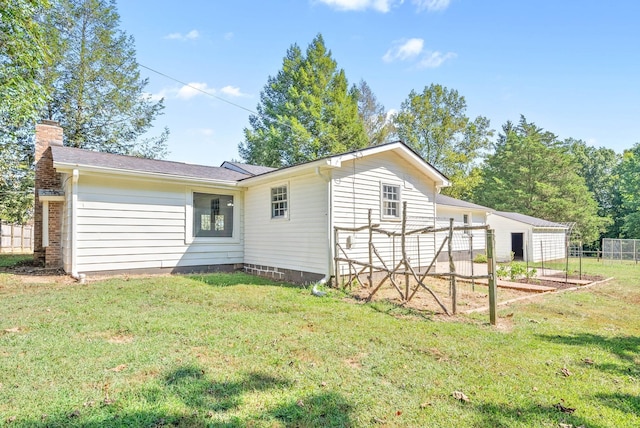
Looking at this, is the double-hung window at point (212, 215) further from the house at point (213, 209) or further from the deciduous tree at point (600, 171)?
the deciduous tree at point (600, 171)

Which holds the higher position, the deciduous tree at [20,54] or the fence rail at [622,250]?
the deciduous tree at [20,54]

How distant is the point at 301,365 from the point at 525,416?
2.15m

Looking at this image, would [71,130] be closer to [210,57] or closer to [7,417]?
[210,57]

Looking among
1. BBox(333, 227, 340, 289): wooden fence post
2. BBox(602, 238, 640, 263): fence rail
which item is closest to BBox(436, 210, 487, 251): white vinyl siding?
BBox(602, 238, 640, 263): fence rail

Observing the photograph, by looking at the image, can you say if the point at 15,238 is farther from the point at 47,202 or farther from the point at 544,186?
the point at 544,186

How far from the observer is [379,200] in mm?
9680

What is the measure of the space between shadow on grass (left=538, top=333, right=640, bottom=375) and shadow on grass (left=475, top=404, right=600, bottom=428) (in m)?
1.59

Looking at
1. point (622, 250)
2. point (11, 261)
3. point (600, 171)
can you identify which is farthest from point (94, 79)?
point (600, 171)

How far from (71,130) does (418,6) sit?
21231 mm

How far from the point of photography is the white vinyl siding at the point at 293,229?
27.9 ft

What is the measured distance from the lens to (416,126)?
3011 cm

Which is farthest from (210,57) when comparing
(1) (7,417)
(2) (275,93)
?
(2) (275,93)

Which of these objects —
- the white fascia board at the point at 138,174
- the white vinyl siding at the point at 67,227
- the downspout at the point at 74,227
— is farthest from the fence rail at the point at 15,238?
the white fascia board at the point at 138,174

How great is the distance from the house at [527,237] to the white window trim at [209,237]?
15.0 meters
